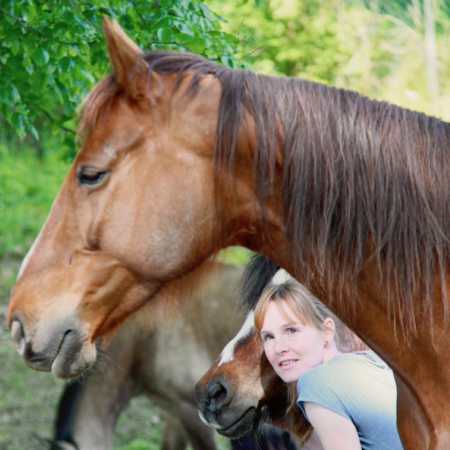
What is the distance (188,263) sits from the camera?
8.86 ft

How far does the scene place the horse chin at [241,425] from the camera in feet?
12.3

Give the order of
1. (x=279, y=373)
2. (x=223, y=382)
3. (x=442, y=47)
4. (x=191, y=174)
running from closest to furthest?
(x=191, y=174)
(x=279, y=373)
(x=223, y=382)
(x=442, y=47)

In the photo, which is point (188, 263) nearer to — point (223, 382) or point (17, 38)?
point (223, 382)

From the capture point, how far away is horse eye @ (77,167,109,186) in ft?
8.86

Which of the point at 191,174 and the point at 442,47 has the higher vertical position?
the point at 191,174

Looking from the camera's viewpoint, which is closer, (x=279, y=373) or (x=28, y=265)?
(x=28, y=265)

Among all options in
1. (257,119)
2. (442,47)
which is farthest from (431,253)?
(442,47)

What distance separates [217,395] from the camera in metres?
3.77

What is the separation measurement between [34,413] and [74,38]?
5.76 m

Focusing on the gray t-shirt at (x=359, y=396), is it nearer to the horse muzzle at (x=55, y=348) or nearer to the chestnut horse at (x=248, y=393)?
the chestnut horse at (x=248, y=393)

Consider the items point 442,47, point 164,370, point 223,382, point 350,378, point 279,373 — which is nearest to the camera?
point 350,378

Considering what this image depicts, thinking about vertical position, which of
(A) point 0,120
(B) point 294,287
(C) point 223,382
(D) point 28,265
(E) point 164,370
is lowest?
(E) point 164,370

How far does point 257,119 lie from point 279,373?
107 centimetres

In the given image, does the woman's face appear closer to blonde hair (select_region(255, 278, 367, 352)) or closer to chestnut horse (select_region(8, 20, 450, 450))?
blonde hair (select_region(255, 278, 367, 352))
